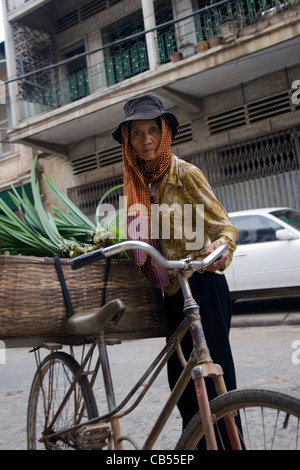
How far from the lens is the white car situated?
7270mm

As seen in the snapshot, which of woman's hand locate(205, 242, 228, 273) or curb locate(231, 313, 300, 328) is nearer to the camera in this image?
woman's hand locate(205, 242, 228, 273)

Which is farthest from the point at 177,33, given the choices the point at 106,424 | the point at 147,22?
the point at 106,424

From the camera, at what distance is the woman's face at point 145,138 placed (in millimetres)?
2188

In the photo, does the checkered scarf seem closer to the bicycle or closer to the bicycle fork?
the bicycle

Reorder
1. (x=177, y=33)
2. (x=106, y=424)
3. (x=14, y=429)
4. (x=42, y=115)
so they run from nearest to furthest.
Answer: (x=106, y=424) < (x=14, y=429) < (x=177, y=33) < (x=42, y=115)

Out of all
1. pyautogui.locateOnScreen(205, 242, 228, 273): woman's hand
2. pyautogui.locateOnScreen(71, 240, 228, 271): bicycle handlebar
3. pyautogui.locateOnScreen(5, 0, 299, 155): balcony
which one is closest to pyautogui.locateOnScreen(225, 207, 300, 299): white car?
pyautogui.locateOnScreen(5, 0, 299, 155): balcony

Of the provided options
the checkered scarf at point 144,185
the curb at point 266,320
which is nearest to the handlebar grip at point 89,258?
the checkered scarf at point 144,185

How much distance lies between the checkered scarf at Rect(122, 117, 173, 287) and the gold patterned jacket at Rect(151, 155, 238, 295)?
0.04 meters

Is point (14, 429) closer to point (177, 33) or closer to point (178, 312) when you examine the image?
point (178, 312)

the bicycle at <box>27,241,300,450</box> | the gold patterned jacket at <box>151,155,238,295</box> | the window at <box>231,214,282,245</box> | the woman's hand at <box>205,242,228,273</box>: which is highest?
the window at <box>231,214,282,245</box>

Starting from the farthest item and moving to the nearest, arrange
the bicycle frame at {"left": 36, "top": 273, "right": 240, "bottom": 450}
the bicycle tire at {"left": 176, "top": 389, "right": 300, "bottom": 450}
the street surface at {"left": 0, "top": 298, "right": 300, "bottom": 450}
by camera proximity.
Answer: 1. the street surface at {"left": 0, "top": 298, "right": 300, "bottom": 450}
2. the bicycle frame at {"left": 36, "top": 273, "right": 240, "bottom": 450}
3. the bicycle tire at {"left": 176, "top": 389, "right": 300, "bottom": 450}

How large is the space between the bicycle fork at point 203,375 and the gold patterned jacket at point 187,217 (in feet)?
1.54
